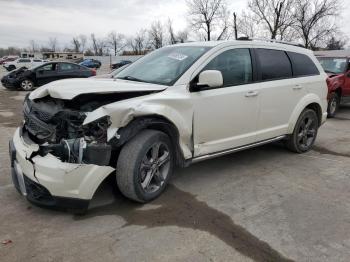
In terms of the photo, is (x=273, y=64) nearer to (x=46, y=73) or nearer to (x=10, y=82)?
(x=46, y=73)

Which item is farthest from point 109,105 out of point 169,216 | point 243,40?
point 243,40

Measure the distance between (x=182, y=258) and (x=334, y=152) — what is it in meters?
4.38

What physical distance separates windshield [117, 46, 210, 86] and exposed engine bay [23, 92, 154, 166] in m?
0.72

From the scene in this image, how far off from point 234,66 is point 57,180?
2641 mm

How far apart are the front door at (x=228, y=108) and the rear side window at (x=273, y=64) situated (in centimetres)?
27

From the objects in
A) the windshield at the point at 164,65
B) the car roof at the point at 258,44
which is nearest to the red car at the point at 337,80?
the car roof at the point at 258,44

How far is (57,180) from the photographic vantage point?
3.36 metres

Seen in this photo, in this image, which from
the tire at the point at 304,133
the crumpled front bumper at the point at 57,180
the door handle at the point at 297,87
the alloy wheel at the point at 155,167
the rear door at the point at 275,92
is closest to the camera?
the crumpled front bumper at the point at 57,180

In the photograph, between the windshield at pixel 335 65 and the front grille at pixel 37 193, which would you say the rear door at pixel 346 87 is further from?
the front grille at pixel 37 193

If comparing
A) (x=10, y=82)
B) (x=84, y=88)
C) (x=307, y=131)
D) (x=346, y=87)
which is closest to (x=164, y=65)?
(x=84, y=88)

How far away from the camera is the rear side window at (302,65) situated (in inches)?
227

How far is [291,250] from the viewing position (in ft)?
10.3

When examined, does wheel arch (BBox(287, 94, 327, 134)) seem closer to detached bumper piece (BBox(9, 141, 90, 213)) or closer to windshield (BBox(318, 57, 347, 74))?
detached bumper piece (BBox(9, 141, 90, 213))

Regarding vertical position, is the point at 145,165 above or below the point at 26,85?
below
